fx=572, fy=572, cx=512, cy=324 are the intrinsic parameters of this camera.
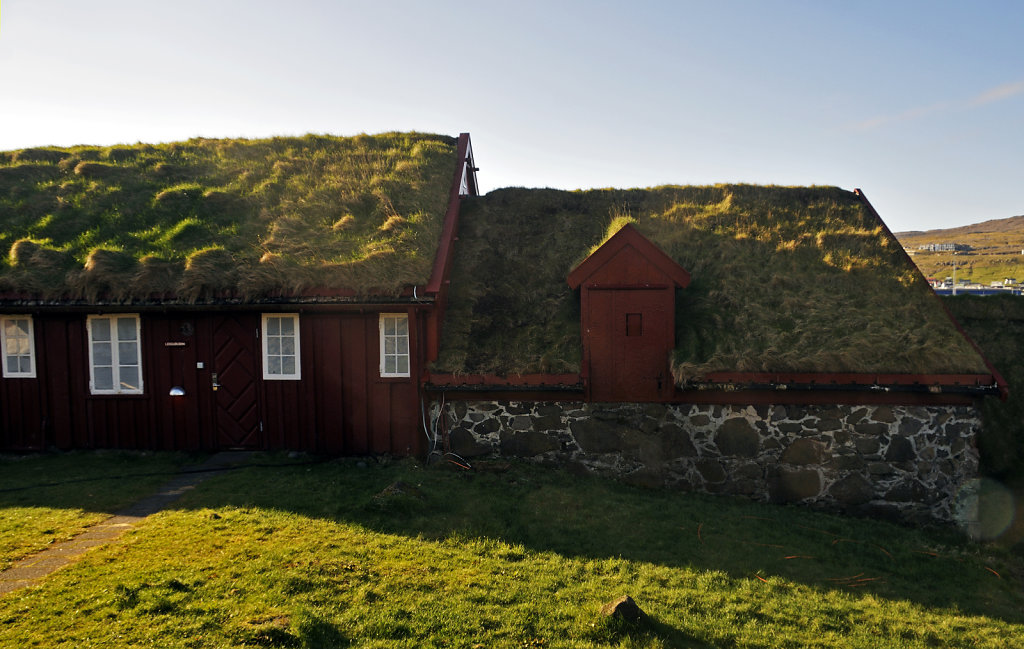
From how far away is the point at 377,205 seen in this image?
14.2 m

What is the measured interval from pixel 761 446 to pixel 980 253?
89285mm

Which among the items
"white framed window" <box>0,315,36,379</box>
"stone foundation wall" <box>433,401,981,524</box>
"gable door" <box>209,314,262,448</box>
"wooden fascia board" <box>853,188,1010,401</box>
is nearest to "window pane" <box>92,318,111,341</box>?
"white framed window" <box>0,315,36,379</box>

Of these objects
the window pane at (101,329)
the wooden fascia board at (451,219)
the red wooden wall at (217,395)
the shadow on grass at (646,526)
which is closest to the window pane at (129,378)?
the red wooden wall at (217,395)

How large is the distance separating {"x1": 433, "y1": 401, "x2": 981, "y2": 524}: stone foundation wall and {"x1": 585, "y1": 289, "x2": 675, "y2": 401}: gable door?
354mm

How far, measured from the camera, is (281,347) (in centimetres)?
1165

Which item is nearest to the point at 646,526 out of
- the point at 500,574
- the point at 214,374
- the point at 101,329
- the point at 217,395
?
Answer: the point at 500,574

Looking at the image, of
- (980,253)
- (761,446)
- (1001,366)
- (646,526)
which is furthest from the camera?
(980,253)

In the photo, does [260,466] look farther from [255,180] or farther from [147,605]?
[255,180]

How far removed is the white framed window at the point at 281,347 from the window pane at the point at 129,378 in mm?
2778

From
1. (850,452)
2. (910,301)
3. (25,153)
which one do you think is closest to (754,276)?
(910,301)

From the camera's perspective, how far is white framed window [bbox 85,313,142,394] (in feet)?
38.7

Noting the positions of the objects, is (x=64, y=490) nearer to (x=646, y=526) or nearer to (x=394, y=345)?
(x=394, y=345)

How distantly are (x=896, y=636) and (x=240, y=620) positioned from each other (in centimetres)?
701

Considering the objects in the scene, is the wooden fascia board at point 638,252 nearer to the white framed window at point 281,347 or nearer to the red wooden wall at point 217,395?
the red wooden wall at point 217,395
